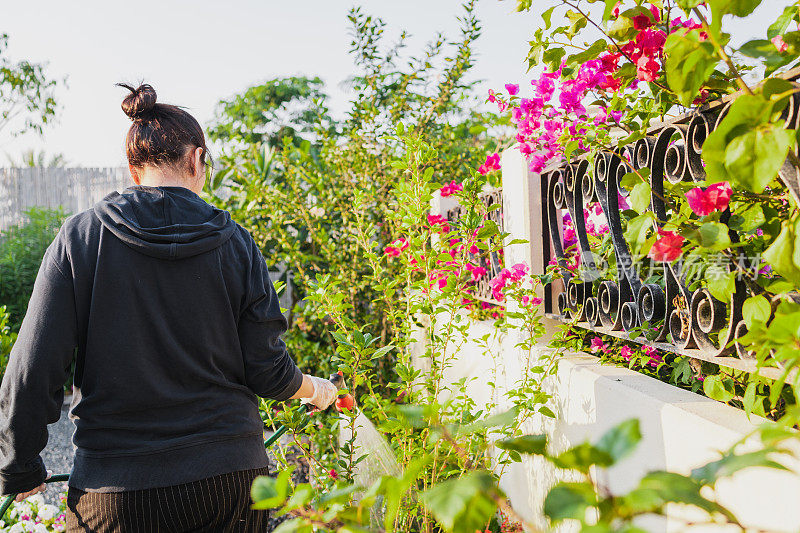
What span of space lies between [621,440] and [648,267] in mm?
1284

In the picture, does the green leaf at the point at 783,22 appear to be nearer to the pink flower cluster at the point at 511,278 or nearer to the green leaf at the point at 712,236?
the green leaf at the point at 712,236

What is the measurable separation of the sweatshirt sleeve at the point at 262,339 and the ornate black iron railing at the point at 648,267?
833mm

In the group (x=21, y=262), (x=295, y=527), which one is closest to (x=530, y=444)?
(x=295, y=527)

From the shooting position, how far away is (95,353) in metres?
1.34

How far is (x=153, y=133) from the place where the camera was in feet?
4.87

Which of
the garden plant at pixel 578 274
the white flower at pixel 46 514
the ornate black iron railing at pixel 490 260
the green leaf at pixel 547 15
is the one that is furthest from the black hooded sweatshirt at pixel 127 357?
the white flower at pixel 46 514

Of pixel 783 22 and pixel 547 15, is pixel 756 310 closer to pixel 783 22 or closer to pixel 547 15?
pixel 783 22

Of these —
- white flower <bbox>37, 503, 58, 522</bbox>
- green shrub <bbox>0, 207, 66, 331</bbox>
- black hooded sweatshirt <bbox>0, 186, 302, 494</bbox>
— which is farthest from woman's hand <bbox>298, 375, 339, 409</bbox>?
green shrub <bbox>0, 207, 66, 331</bbox>

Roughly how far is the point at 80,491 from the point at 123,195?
2.23ft

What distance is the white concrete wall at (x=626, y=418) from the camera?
94 centimetres

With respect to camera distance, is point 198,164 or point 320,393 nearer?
point 198,164

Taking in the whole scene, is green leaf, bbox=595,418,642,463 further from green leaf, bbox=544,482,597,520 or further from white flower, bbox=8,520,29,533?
white flower, bbox=8,520,29,533

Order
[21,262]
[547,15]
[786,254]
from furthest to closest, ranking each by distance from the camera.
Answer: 1. [21,262]
2. [547,15]
3. [786,254]

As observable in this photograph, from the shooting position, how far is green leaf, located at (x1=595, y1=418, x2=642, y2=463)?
1.28 feet
